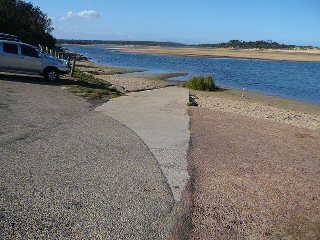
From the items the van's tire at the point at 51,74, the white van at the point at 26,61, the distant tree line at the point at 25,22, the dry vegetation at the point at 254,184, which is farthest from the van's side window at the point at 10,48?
the distant tree line at the point at 25,22

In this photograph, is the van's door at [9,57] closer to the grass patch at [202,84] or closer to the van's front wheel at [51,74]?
the van's front wheel at [51,74]

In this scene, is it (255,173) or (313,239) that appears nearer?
(313,239)

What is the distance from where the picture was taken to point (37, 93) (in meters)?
15.9

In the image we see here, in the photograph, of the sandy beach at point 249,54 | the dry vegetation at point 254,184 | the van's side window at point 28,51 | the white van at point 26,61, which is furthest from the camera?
the sandy beach at point 249,54

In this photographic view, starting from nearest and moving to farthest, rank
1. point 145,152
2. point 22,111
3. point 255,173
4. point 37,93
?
point 255,173, point 145,152, point 22,111, point 37,93

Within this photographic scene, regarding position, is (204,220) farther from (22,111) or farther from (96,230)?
(22,111)

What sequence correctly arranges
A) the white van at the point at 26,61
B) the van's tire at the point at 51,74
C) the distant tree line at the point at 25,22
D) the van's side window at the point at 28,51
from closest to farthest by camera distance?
the white van at the point at 26,61, the van's side window at the point at 28,51, the van's tire at the point at 51,74, the distant tree line at the point at 25,22

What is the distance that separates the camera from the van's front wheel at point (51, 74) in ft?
65.5

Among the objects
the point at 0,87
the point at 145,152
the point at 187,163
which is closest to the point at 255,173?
the point at 187,163

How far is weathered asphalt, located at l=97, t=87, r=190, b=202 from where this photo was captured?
316 inches

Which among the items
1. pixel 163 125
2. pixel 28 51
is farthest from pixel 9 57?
pixel 163 125

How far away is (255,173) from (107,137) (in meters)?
3.63

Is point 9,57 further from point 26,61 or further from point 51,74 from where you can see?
point 51,74

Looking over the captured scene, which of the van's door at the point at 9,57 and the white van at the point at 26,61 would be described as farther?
the white van at the point at 26,61
